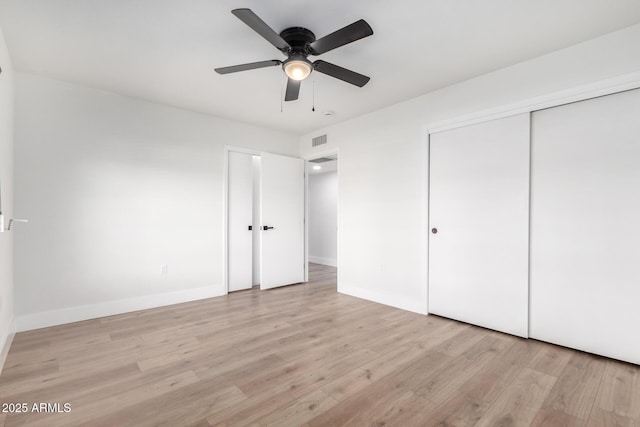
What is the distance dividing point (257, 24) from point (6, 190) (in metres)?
2.66

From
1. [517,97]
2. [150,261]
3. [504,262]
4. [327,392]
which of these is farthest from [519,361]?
[150,261]

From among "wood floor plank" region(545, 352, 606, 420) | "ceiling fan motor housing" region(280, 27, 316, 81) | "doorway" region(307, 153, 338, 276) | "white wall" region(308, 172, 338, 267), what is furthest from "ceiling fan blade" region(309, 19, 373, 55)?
"white wall" region(308, 172, 338, 267)

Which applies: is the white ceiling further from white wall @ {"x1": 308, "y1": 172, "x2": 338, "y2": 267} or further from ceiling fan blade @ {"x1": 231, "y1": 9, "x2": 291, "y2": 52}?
white wall @ {"x1": 308, "y1": 172, "x2": 338, "y2": 267}

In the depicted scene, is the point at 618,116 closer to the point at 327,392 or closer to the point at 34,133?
the point at 327,392

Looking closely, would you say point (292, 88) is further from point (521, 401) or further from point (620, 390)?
point (620, 390)

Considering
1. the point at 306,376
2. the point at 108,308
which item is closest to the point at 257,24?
the point at 306,376

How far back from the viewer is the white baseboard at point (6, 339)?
2252mm

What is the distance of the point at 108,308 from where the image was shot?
3.32m

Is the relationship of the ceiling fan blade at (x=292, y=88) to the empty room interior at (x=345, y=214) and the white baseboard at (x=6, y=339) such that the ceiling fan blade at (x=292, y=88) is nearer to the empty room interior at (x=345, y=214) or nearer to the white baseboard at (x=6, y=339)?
the empty room interior at (x=345, y=214)

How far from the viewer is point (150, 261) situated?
11.9 ft

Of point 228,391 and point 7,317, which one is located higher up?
point 7,317

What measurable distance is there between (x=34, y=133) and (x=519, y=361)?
16.4 ft

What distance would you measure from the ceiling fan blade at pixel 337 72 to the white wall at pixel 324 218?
449cm

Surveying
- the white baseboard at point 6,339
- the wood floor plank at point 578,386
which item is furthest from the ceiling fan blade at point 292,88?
the white baseboard at point 6,339
